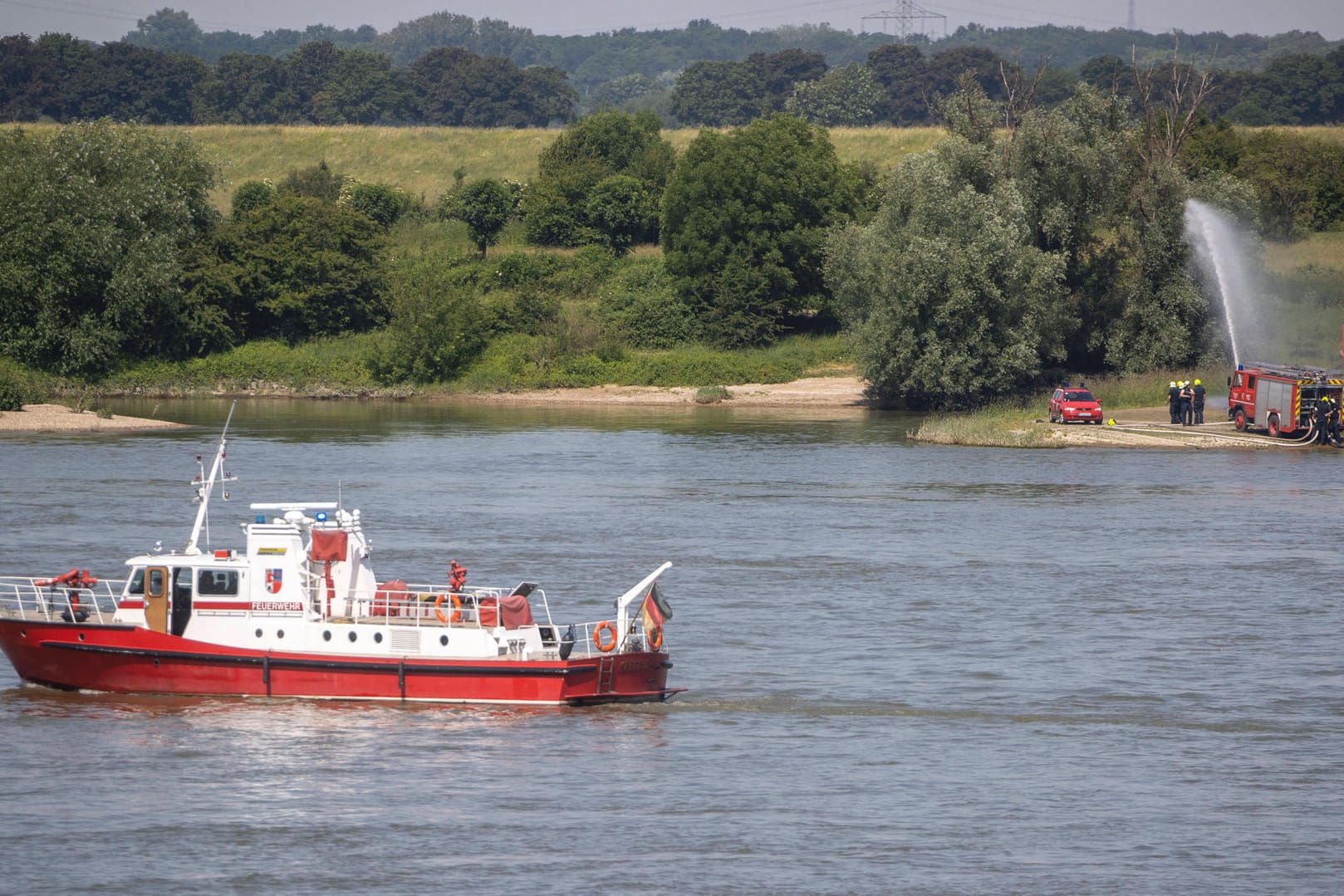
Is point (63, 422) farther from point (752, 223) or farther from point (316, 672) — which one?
point (316, 672)

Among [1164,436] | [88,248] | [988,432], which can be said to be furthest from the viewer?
[88,248]

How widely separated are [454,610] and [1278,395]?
4946 cm

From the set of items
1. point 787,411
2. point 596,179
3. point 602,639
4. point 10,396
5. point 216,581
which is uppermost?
point 596,179

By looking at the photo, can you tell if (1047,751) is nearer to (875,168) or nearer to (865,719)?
(865,719)

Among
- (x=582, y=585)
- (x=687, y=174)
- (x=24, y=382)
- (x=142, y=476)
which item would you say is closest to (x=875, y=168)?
(x=687, y=174)

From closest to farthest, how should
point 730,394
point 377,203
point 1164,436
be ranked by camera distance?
point 1164,436 < point 730,394 < point 377,203

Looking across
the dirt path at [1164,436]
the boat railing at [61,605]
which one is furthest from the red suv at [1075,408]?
the boat railing at [61,605]

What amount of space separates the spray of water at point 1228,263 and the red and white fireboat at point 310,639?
58.4 metres

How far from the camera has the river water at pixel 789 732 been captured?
23406 millimetres

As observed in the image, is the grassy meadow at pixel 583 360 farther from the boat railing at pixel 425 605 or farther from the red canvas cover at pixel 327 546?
the red canvas cover at pixel 327 546

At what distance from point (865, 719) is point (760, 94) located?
177 m

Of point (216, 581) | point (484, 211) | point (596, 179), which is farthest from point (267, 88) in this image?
point (216, 581)

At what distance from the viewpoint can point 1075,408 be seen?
72625 millimetres

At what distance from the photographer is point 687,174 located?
95.1m
